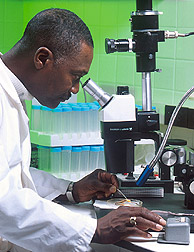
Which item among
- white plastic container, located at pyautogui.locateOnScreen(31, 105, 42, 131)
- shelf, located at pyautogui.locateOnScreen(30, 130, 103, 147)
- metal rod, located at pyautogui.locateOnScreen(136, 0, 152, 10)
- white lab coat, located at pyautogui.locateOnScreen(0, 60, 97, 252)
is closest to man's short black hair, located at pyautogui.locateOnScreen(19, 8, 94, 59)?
white lab coat, located at pyautogui.locateOnScreen(0, 60, 97, 252)

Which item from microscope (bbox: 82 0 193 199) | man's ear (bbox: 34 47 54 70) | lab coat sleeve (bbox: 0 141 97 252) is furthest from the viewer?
microscope (bbox: 82 0 193 199)

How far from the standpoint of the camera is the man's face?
6.02 ft

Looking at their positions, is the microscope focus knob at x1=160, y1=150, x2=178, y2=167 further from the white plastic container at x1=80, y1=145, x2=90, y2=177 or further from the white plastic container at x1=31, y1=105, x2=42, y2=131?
the white plastic container at x1=31, y1=105, x2=42, y2=131

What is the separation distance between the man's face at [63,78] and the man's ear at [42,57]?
0.03 meters

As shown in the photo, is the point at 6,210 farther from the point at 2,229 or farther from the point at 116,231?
the point at 116,231

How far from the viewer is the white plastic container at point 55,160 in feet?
9.20

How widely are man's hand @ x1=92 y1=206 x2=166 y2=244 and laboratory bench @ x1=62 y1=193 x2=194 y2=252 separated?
0.09ft

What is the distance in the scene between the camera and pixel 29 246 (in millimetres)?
1729

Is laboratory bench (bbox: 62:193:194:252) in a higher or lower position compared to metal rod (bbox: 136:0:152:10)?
lower

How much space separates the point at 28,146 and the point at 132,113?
382 millimetres

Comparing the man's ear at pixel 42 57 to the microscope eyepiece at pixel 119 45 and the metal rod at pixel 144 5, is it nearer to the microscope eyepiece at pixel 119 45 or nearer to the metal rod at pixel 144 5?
the microscope eyepiece at pixel 119 45

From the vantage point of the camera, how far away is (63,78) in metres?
1.86

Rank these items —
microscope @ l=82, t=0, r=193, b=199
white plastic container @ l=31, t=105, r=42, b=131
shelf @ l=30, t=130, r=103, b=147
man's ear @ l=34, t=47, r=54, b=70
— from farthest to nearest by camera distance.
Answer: white plastic container @ l=31, t=105, r=42, b=131
shelf @ l=30, t=130, r=103, b=147
microscope @ l=82, t=0, r=193, b=199
man's ear @ l=34, t=47, r=54, b=70

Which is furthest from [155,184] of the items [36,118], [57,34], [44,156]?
[36,118]
